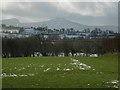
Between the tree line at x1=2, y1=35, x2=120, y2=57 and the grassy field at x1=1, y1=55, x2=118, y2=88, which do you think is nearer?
the grassy field at x1=1, y1=55, x2=118, y2=88

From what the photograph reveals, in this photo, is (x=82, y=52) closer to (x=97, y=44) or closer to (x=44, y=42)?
(x=97, y=44)

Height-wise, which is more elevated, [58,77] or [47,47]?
[58,77]

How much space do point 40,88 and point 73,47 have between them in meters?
128

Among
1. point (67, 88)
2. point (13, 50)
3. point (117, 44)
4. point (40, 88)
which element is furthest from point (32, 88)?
point (13, 50)

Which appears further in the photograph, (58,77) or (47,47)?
(47,47)

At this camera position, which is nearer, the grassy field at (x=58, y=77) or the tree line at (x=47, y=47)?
the grassy field at (x=58, y=77)

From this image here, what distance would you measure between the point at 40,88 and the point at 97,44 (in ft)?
419

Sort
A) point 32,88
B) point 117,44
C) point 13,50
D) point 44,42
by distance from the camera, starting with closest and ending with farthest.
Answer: point 32,88 → point 117,44 → point 13,50 → point 44,42

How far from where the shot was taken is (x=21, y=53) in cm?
12206

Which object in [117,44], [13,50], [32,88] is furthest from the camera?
[13,50]

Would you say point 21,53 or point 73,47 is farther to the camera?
point 73,47

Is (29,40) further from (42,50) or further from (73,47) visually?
(73,47)

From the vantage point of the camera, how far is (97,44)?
14188cm

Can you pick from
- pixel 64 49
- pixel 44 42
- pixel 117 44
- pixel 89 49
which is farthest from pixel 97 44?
pixel 117 44
